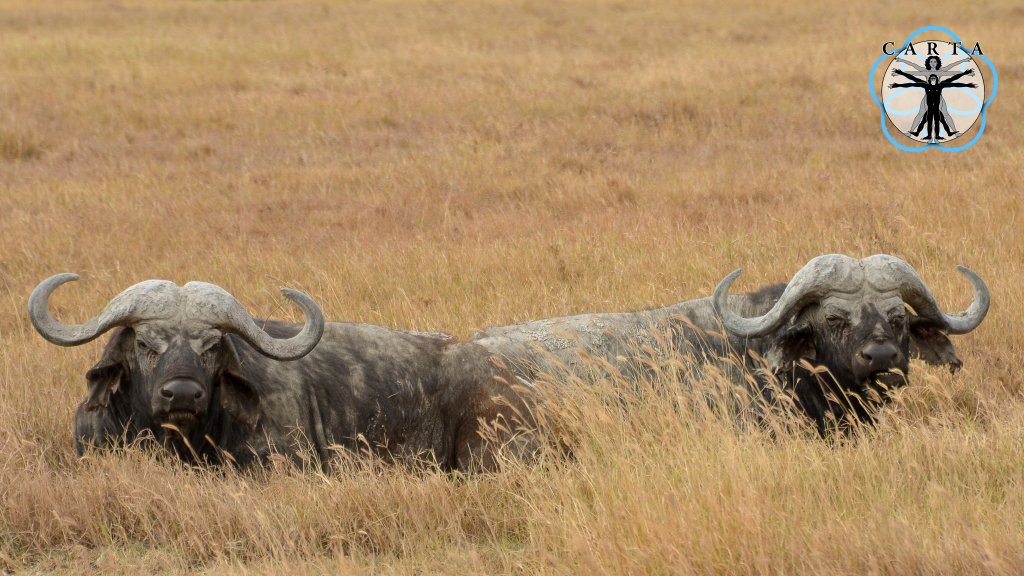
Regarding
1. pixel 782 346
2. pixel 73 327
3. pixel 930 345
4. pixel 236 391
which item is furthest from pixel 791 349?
pixel 73 327

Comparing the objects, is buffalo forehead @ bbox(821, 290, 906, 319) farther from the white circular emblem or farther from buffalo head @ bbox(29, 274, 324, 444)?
the white circular emblem

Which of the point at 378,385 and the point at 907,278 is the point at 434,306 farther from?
the point at 907,278

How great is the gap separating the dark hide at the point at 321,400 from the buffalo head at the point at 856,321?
1578mm

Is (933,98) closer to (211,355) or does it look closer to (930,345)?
(930,345)

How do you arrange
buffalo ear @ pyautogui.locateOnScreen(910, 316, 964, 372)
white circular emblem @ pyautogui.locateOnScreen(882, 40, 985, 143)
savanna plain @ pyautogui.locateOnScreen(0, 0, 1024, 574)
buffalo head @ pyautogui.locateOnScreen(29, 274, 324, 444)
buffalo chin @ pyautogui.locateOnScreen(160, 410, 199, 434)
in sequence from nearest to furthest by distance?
savanna plain @ pyautogui.locateOnScreen(0, 0, 1024, 574), buffalo chin @ pyautogui.locateOnScreen(160, 410, 199, 434), buffalo head @ pyautogui.locateOnScreen(29, 274, 324, 444), buffalo ear @ pyautogui.locateOnScreen(910, 316, 964, 372), white circular emblem @ pyautogui.locateOnScreen(882, 40, 985, 143)

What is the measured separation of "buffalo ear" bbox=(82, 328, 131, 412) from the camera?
5184 millimetres

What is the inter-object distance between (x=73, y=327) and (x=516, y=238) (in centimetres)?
556

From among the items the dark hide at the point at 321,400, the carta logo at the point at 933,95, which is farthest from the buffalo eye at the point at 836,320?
the carta logo at the point at 933,95

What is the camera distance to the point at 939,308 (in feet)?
19.1

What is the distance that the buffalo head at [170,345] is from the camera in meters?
5.03

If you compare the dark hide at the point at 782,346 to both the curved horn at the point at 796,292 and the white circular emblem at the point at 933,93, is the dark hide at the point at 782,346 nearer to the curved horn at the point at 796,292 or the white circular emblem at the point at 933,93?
the curved horn at the point at 796,292

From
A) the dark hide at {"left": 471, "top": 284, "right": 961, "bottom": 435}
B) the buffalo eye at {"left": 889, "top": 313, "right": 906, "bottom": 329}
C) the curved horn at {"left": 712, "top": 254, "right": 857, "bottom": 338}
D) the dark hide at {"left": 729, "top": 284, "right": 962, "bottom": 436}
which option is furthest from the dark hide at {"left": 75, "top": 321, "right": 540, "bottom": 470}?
the buffalo eye at {"left": 889, "top": 313, "right": 906, "bottom": 329}

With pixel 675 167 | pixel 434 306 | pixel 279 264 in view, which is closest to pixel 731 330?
pixel 434 306

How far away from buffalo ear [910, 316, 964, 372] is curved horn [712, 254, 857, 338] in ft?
1.97
